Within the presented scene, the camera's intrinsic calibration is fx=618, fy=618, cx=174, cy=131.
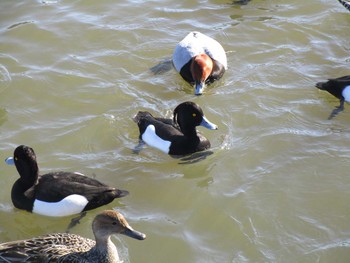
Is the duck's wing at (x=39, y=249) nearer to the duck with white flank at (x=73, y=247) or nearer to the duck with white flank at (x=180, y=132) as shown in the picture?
the duck with white flank at (x=73, y=247)

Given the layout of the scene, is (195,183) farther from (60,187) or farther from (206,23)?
(206,23)

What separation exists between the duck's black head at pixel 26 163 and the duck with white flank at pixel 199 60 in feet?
10.0

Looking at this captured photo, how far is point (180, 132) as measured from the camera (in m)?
8.42

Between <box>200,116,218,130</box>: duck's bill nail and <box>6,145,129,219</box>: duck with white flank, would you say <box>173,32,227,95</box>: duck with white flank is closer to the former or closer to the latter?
<box>200,116,218,130</box>: duck's bill nail

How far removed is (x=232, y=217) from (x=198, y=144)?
1422mm

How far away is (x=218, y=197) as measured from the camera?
7.41 m

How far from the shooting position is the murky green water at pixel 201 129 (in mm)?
6922

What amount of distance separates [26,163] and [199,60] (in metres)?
3.64

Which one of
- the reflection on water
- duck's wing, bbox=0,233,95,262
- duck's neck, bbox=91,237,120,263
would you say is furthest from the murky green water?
duck's wing, bbox=0,233,95,262

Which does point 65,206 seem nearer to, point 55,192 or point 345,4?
point 55,192

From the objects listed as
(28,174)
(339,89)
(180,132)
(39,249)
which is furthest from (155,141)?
(339,89)

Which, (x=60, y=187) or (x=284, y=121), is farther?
(x=284, y=121)

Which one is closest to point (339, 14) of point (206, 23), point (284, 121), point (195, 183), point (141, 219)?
point (206, 23)

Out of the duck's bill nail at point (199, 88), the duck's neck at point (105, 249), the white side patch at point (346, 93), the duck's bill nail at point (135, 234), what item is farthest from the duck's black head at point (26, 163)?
the white side patch at point (346, 93)
